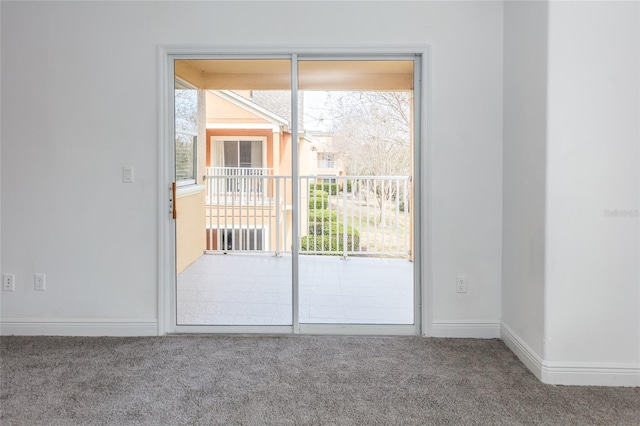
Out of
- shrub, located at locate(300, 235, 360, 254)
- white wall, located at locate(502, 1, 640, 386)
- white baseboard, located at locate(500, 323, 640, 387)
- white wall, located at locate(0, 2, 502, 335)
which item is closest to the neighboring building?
shrub, located at locate(300, 235, 360, 254)

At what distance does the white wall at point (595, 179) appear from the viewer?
2203 mm

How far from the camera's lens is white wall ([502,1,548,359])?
92.5 inches

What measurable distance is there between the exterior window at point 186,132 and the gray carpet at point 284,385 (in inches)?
46.3

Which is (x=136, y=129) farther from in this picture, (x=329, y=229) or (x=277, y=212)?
(x=329, y=229)

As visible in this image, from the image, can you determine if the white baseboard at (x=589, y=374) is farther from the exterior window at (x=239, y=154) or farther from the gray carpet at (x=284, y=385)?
the exterior window at (x=239, y=154)

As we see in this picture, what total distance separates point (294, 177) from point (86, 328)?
181 centimetres

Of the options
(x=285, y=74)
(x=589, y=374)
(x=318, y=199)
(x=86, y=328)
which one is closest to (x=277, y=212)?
(x=318, y=199)

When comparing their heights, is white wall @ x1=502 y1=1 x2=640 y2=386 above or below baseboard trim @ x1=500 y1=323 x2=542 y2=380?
above

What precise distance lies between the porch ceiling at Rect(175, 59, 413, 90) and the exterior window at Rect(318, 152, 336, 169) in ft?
1.56

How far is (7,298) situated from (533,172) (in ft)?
11.7

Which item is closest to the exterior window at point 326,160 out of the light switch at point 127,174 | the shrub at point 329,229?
the shrub at point 329,229

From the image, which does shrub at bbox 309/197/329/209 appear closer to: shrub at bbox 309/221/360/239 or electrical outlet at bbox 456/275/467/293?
shrub at bbox 309/221/360/239

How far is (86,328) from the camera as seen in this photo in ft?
9.93

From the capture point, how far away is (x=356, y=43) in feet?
9.74
